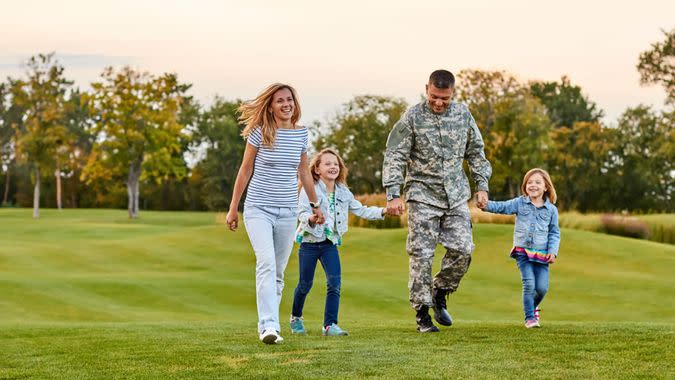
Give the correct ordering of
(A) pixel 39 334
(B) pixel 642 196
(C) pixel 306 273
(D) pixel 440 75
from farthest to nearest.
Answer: (B) pixel 642 196, (A) pixel 39 334, (C) pixel 306 273, (D) pixel 440 75

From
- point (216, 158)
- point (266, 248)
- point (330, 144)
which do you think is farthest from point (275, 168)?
point (216, 158)

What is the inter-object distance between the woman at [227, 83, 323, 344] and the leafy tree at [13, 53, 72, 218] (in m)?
54.3

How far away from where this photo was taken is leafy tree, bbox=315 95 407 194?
66.6m

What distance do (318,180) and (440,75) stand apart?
1.58 metres

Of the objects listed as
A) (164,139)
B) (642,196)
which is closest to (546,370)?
(164,139)

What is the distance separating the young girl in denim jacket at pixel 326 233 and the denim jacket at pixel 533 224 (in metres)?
1.24

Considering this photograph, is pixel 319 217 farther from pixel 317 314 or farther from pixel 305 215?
pixel 317 314

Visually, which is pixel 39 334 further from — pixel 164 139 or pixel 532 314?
pixel 164 139

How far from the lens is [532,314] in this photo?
9.05m

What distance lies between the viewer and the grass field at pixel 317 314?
22.7 feet

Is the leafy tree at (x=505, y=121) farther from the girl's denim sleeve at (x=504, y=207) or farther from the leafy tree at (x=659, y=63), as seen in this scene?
the girl's denim sleeve at (x=504, y=207)

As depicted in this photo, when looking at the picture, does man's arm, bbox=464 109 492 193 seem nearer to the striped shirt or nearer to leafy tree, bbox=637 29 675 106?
the striped shirt

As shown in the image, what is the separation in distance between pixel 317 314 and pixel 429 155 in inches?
395

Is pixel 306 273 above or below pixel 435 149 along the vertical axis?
below
